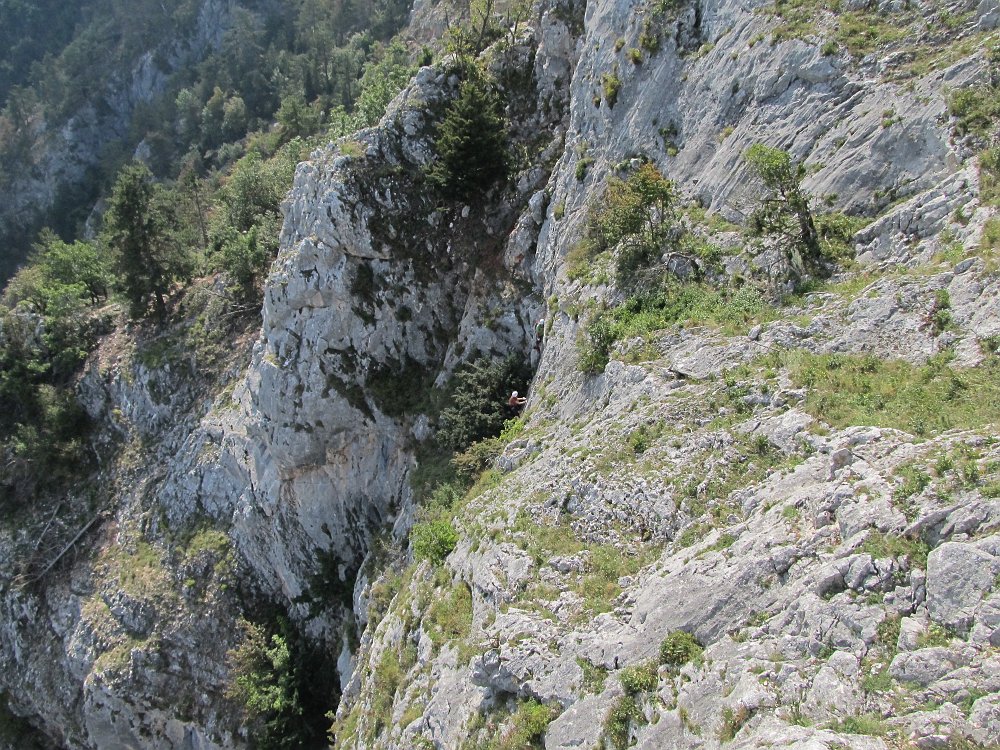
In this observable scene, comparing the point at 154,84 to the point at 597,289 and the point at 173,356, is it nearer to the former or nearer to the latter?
the point at 173,356

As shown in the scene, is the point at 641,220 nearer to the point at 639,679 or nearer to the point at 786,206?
the point at 786,206

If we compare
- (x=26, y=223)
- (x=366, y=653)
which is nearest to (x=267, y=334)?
(x=366, y=653)

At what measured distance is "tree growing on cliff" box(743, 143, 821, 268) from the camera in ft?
50.6

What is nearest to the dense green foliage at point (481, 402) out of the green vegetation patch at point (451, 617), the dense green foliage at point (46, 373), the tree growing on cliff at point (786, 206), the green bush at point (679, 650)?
the green vegetation patch at point (451, 617)

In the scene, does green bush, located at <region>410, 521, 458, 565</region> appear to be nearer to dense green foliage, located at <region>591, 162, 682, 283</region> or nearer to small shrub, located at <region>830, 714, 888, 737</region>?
dense green foliage, located at <region>591, 162, 682, 283</region>

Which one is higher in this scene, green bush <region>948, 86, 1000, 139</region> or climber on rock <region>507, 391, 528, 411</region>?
green bush <region>948, 86, 1000, 139</region>

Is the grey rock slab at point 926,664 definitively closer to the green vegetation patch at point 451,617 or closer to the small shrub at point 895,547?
the small shrub at point 895,547

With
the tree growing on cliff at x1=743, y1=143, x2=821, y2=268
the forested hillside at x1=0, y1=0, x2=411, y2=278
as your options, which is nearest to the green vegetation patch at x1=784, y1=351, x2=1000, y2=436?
the tree growing on cliff at x1=743, y1=143, x2=821, y2=268

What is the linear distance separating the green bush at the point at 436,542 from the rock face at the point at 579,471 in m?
0.35

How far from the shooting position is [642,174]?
1847cm

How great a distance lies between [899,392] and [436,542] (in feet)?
39.8

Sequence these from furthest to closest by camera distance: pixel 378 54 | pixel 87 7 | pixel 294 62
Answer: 1. pixel 87 7
2. pixel 294 62
3. pixel 378 54

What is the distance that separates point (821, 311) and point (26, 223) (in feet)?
315

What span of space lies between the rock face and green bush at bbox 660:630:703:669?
45mm
